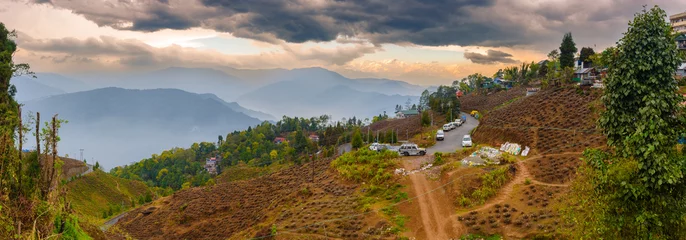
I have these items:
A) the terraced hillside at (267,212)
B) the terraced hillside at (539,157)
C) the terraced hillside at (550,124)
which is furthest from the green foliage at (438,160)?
the terraced hillside at (267,212)

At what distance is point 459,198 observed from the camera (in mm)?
25469

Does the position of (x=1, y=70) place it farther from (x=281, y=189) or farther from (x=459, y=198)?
(x=459, y=198)

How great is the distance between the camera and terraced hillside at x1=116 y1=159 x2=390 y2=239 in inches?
991

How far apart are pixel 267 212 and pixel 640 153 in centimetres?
2881

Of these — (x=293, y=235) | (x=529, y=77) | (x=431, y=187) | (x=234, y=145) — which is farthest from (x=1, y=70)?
(x=234, y=145)

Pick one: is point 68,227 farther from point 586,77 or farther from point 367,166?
point 586,77

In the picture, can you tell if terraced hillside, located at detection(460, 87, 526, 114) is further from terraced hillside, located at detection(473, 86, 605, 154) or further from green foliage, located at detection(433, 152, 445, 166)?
green foliage, located at detection(433, 152, 445, 166)

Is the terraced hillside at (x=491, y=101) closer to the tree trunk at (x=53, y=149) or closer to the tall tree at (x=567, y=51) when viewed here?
the tall tree at (x=567, y=51)

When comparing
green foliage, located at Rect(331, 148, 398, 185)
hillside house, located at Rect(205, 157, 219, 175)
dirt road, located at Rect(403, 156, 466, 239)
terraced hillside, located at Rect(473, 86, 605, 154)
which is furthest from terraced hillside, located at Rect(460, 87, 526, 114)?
hillside house, located at Rect(205, 157, 219, 175)

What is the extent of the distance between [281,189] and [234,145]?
A: 8377 centimetres

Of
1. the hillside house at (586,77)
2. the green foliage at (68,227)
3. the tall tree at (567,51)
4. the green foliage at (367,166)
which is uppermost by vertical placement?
the tall tree at (567,51)

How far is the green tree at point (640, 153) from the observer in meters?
9.26

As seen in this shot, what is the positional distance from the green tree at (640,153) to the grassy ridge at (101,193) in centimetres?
6548

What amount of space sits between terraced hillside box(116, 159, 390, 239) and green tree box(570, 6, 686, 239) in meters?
13.9
